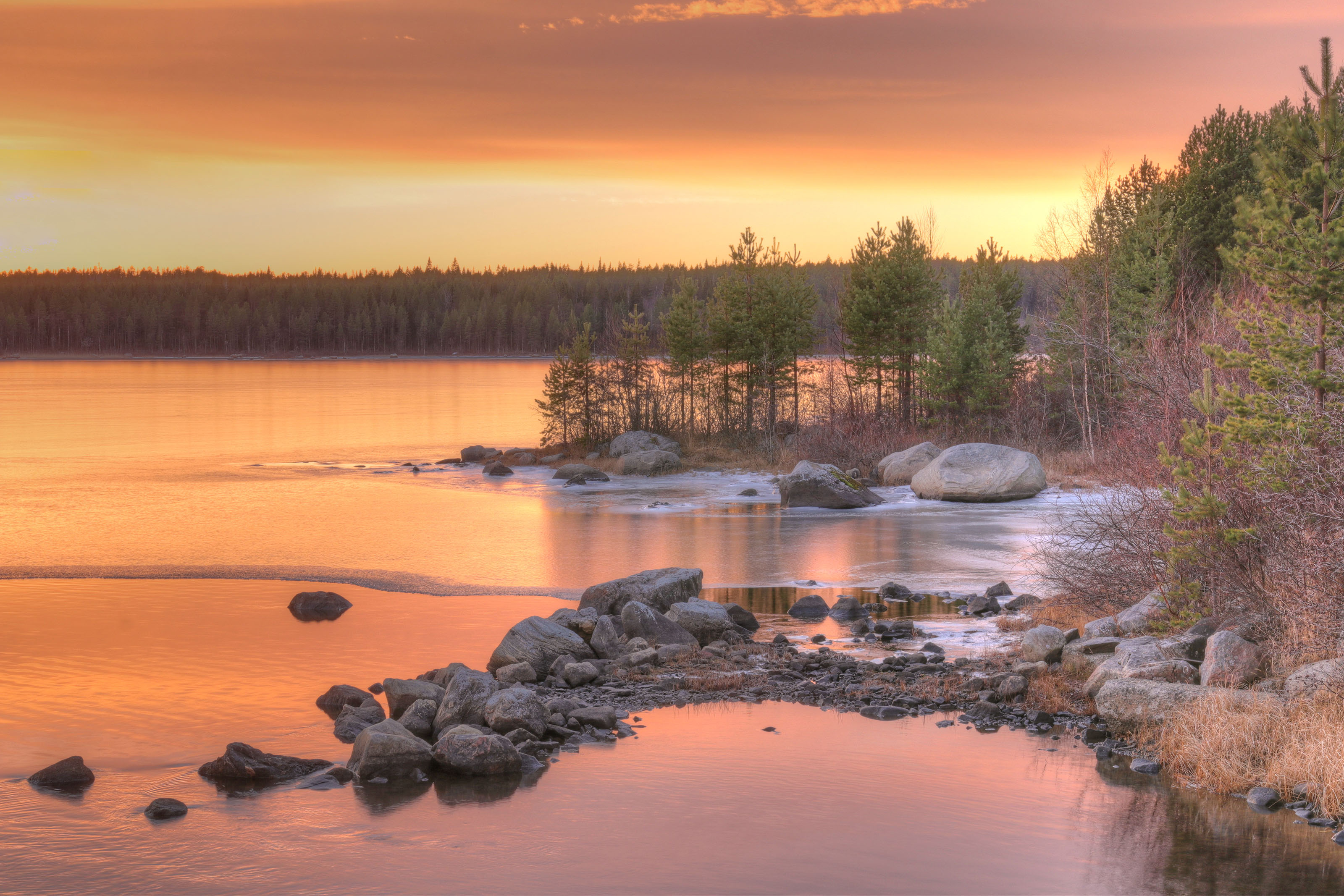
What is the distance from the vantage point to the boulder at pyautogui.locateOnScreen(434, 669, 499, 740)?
12.0m

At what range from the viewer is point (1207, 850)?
30.6 feet

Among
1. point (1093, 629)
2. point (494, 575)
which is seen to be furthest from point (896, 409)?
point (1093, 629)

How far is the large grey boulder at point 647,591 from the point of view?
53.8ft

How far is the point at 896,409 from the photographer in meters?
45.8

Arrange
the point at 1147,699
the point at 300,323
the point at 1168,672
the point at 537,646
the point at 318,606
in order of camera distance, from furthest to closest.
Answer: the point at 300,323, the point at 318,606, the point at 537,646, the point at 1168,672, the point at 1147,699

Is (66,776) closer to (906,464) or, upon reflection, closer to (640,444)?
(906,464)

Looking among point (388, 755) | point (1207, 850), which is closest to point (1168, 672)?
point (1207, 850)

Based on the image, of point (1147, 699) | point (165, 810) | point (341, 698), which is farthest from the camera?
point (341, 698)

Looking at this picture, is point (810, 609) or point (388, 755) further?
point (810, 609)

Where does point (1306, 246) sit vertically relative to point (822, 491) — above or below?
above

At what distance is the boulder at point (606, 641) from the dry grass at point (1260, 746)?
6.51 m

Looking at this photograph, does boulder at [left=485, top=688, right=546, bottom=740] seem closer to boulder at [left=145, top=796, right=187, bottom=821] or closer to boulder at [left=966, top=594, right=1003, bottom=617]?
boulder at [left=145, top=796, right=187, bottom=821]

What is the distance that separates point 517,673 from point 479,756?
8.02 feet

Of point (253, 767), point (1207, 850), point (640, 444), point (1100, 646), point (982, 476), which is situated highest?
point (640, 444)
